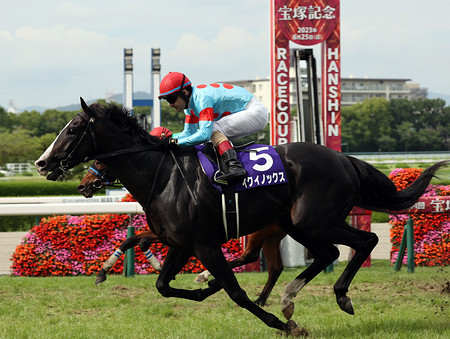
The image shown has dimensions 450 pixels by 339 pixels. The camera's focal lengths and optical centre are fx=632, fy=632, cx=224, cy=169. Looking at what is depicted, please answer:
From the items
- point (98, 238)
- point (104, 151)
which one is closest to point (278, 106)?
point (98, 238)

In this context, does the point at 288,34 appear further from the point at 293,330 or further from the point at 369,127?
the point at 369,127

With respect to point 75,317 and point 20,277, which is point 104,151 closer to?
point 75,317

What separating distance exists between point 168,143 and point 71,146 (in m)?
0.68

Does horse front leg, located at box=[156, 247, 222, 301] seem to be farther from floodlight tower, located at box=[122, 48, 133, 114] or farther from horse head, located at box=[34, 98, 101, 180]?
floodlight tower, located at box=[122, 48, 133, 114]

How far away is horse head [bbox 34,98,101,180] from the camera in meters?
4.34

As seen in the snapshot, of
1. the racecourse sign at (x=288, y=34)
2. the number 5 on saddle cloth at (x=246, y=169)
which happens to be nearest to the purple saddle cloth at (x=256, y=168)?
the number 5 on saddle cloth at (x=246, y=169)

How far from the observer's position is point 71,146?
4383 millimetres

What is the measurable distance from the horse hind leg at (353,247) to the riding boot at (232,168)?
848 mm

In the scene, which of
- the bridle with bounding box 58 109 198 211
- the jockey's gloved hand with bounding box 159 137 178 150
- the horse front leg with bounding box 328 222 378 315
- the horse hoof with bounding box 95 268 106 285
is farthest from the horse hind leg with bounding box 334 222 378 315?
the horse hoof with bounding box 95 268 106 285

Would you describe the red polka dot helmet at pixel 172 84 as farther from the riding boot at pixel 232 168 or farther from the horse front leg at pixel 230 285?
the horse front leg at pixel 230 285

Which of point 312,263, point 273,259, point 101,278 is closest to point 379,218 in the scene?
point 273,259

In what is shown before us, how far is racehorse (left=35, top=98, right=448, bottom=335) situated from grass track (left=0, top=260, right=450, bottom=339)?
30cm

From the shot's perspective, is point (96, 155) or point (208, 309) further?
point (208, 309)

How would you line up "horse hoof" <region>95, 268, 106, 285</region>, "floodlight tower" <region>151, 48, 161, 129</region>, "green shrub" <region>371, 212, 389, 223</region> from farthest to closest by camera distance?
"floodlight tower" <region>151, 48, 161, 129</region>, "green shrub" <region>371, 212, 389, 223</region>, "horse hoof" <region>95, 268, 106, 285</region>
